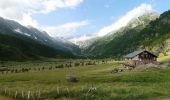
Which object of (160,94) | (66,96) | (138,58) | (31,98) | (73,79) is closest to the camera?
(31,98)

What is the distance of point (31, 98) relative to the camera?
177 feet

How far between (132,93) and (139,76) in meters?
30.7

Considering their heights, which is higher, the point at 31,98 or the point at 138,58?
the point at 138,58

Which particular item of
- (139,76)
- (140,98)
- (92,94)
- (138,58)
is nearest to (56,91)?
(92,94)

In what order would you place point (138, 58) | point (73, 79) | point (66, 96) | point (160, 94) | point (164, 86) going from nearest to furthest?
point (66, 96) < point (160, 94) < point (164, 86) < point (73, 79) < point (138, 58)

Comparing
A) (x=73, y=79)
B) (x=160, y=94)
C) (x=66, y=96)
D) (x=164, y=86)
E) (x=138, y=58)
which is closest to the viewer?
(x=66, y=96)

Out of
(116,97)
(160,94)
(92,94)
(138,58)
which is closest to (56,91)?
(92,94)

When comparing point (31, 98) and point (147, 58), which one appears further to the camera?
point (147, 58)

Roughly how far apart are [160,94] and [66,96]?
1752cm

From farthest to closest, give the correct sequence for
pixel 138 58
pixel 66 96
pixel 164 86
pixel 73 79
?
1. pixel 138 58
2. pixel 73 79
3. pixel 164 86
4. pixel 66 96

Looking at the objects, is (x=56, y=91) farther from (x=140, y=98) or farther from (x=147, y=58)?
(x=147, y=58)

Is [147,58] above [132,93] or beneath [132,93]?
above

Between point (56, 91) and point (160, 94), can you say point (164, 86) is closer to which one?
point (160, 94)

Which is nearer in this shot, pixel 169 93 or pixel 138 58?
pixel 169 93
